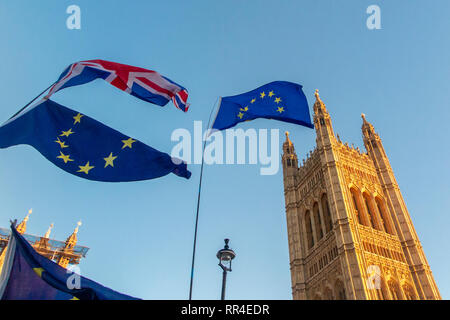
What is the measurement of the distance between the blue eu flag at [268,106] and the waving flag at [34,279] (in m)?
8.82

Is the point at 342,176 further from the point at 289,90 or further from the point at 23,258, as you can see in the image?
the point at 23,258

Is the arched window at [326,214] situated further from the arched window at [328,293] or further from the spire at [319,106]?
the spire at [319,106]

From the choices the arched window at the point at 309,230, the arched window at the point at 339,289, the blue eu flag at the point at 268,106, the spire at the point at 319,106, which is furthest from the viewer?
the spire at the point at 319,106

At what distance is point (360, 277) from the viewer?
37406mm

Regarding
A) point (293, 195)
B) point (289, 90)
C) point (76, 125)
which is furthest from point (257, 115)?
point (293, 195)

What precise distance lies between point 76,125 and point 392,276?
129 feet

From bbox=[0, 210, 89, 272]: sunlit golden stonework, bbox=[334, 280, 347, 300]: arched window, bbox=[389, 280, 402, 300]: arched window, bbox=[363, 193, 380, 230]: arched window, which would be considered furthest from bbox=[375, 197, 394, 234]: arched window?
bbox=[0, 210, 89, 272]: sunlit golden stonework

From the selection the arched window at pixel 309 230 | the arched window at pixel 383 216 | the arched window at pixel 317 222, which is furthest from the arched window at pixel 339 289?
the arched window at pixel 383 216

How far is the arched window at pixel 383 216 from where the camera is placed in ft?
156

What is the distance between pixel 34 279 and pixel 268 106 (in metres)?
12.1

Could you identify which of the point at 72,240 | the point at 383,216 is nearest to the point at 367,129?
the point at 383,216

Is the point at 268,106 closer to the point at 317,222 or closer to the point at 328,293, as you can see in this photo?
the point at 328,293

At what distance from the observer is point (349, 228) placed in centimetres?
4181

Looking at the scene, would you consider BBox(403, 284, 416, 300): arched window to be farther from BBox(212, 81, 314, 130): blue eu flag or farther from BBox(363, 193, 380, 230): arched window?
BBox(212, 81, 314, 130): blue eu flag
